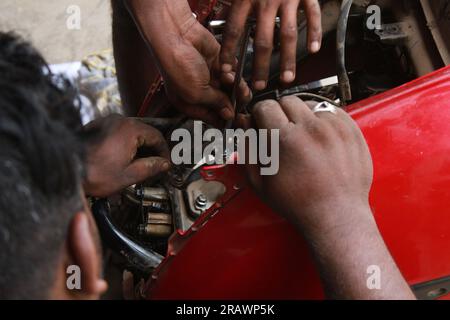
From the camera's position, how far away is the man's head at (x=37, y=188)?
50 centimetres

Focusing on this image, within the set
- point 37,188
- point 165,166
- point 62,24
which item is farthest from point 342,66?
point 62,24

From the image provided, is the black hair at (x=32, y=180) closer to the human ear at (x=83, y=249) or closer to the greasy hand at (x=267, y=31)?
the human ear at (x=83, y=249)

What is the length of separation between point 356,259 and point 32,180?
0.49m

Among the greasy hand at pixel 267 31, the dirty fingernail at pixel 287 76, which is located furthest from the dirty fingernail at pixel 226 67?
the dirty fingernail at pixel 287 76

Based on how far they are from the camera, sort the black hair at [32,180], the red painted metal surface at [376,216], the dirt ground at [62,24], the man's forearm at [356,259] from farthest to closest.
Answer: the dirt ground at [62,24] → the red painted metal surface at [376,216] → the man's forearm at [356,259] → the black hair at [32,180]

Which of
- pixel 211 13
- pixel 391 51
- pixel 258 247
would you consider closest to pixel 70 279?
pixel 258 247

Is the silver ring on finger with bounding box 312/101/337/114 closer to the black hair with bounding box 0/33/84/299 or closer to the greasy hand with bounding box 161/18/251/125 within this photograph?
the greasy hand with bounding box 161/18/251/125

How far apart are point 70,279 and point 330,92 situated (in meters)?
0.71

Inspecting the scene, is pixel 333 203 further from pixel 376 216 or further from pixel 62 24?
pixel 62 24

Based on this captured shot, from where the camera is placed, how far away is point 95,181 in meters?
0.99

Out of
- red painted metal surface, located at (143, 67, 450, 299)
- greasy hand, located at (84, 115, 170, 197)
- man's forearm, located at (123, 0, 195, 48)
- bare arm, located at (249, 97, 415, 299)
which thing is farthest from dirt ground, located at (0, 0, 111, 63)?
bare arm, located at (249, 97, 415, 299)

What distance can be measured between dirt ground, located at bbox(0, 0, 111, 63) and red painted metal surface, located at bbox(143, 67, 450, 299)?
5.81 ft

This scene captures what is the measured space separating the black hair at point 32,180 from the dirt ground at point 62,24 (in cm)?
190

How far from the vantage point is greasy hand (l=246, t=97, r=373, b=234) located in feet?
2.42
